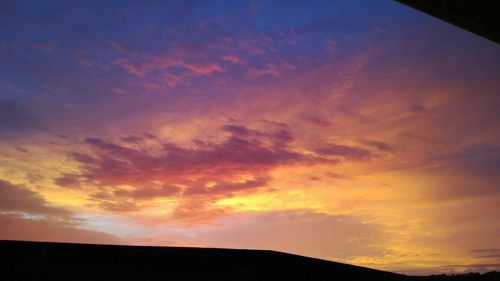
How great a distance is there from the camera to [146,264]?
2143mm

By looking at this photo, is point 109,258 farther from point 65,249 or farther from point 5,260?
point 5,260

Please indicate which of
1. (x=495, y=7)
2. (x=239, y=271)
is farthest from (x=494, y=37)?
(x=239, y=271)

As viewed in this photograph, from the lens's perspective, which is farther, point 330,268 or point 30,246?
point 330,268

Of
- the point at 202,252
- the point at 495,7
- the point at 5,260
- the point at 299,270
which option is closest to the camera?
the point at 5,260

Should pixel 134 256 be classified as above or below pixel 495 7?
below

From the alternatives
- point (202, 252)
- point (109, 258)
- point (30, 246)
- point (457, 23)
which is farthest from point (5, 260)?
point (457, 23)

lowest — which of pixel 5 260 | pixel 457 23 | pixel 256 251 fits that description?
pixel 5 260

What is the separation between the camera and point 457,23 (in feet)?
13.0

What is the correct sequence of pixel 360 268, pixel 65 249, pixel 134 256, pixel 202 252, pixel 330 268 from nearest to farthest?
pixel 65 249, pixel 134 256, pixel 202 252, pixel 330 268, pixel 360 268

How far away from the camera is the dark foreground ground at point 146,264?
1916 millimetres

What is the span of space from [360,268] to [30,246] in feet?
7.36

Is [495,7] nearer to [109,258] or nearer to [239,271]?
[239,271]

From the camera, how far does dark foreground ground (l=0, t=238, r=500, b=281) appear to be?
75.4 inches

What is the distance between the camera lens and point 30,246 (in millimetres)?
1945
